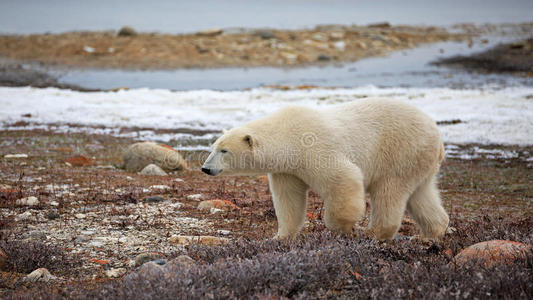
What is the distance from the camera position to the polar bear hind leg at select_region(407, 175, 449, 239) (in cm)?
617

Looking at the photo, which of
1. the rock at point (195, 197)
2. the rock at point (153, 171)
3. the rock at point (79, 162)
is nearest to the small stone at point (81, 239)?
the rock at point (195, 197)

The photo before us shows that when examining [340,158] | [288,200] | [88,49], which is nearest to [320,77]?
[88,49]

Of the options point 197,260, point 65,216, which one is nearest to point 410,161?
point 197,260

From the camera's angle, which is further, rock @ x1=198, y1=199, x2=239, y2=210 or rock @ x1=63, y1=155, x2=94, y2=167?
rock @ x1=63, y1=155, x2=94, y2=167

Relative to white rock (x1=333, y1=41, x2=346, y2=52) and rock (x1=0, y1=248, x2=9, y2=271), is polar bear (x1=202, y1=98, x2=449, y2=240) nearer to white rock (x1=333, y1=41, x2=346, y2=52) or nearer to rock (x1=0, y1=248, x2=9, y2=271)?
rock (x1=0, y1=248, x2=9, y2=271)

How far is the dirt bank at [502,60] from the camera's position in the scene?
3447cm

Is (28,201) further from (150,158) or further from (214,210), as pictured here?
(150,158)

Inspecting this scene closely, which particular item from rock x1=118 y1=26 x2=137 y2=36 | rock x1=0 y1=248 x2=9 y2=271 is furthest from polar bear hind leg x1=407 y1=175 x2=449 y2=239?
rock x1=118 y1=26 x2=137 y2=36

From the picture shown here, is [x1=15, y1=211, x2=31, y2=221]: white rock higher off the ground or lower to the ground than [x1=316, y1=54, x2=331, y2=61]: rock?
higher

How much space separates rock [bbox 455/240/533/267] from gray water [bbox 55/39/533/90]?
26.0 m

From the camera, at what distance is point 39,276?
14.5 feet

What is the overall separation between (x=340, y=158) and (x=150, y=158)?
725 cm

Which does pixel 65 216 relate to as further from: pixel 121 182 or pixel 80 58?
pixel 80 58

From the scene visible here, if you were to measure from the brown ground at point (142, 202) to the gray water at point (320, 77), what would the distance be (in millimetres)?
19515
